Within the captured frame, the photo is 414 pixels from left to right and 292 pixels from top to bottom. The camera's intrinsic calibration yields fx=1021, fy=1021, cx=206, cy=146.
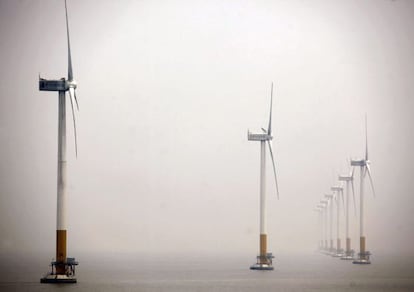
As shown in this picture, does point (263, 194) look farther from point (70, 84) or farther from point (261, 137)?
point (70, 84)

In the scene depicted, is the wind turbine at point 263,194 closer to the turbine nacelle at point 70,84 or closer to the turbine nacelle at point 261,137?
the turbine nacelle at point 261,137

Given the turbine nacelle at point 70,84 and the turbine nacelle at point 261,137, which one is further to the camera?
the turbine nacelle at point 261,137

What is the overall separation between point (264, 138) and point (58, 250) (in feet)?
220

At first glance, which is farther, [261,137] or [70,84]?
[261,137]

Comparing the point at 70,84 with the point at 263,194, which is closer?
the point at 70,84

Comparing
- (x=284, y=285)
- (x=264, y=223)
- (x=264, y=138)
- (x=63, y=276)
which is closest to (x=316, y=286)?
(x=284, y=285)

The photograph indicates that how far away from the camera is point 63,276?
115250 millimetres

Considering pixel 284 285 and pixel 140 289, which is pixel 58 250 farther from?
pixel 284 285

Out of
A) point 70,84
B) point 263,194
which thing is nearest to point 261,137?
point 263,194

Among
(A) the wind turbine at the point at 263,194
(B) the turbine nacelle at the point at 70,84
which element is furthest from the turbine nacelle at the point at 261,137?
(B) the turbine nacelle at the point at 70,84

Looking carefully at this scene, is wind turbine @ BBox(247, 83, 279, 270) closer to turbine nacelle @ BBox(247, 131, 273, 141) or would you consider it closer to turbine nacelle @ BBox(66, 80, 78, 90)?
turbine nacelle @ BBox(247, 131, 273, 141)

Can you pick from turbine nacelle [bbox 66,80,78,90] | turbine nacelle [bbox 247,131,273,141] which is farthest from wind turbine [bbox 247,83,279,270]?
turbine nacelle [bbox 66,80,78,90]

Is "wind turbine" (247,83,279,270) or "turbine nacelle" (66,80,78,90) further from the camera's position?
"wind turbine" (247,83,279,270)

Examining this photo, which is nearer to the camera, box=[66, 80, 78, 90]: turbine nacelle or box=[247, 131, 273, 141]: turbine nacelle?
box=[66, 80, 78, 90]: turbine nacelle
